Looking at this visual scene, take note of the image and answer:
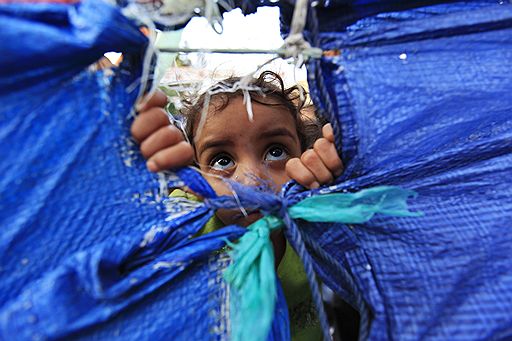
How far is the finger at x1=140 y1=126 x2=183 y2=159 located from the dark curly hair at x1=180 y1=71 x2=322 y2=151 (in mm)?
322

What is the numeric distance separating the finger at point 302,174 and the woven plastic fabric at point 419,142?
0.13 ft

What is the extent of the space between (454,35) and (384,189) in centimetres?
24

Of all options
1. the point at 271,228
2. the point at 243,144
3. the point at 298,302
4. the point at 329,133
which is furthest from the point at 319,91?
the point at 298,302

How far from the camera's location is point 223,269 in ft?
1.76

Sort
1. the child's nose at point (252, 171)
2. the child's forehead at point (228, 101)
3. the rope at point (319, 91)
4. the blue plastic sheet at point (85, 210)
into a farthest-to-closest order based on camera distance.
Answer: the child's forehead at point (228, 101) → the child's nose at point (252, 171) → the rope at point (319, 91) → the blue plastic sheet at point (85, 210)

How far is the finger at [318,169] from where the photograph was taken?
0.58 metres

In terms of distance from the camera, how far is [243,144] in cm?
83

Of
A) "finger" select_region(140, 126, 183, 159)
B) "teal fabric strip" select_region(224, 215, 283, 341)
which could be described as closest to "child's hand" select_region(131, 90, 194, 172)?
"finger" select_region(140, 126, 183, 159)

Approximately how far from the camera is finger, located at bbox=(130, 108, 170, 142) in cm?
49

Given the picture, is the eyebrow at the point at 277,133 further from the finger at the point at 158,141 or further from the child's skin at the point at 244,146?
the finger at the point at 158,141

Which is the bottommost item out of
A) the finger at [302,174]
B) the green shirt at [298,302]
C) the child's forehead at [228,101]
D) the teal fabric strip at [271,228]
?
the green shirt at [298,302]

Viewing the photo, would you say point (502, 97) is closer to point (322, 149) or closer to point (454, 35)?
point (454, 35)

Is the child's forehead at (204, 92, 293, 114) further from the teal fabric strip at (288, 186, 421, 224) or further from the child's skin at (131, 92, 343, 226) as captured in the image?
the teal fabric strip at (288, 186, 421, 224)

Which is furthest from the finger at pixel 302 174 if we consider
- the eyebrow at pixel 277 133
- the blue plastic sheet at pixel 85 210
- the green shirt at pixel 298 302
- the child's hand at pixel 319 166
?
the green shirt at pixel 298 302
